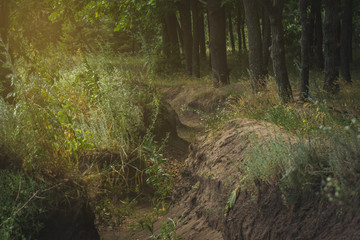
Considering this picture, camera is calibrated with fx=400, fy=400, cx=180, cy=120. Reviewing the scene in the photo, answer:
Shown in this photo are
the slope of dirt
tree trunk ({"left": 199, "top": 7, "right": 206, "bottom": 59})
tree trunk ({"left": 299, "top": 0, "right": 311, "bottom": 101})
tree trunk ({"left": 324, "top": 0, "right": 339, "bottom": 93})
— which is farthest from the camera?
tree trunk ({"left": 199, "top": 7, "right": 206, "bottom": 59})

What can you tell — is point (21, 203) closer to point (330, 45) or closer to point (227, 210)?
point (227, 210)

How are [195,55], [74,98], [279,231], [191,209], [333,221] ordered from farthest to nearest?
[195,55], [74,98], [191,209], [279,231], [333,221]

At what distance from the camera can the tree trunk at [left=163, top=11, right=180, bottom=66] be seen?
19938mm

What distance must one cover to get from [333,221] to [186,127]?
7.51 m

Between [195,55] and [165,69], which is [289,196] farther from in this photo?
[165,69]

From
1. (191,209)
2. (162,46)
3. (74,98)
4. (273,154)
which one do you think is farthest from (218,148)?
(162,46)

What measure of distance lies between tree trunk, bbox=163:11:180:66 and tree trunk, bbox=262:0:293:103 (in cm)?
1133

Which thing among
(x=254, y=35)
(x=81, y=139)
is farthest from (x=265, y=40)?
(x=81, y=139)

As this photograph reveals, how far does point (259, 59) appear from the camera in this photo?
435 inches

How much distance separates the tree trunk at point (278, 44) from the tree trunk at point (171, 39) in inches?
446

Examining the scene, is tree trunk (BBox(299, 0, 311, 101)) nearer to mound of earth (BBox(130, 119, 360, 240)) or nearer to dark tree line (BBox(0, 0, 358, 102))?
dark tree line (BBox(0, 0, 358, 102))

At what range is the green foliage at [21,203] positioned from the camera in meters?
3.99

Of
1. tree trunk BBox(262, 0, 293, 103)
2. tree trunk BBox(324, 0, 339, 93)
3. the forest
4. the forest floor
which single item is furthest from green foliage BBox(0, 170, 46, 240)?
tree trunk BBox(324, 0, 339, 93)

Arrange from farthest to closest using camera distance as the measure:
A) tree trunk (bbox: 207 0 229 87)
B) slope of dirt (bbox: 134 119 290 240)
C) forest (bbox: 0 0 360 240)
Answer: tree trunk (bbox: 207 0 229 87) → slope of dirt (bbox: 134 119 290 240) → forest (bbox: 0 0 360 240)
